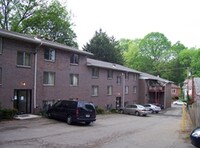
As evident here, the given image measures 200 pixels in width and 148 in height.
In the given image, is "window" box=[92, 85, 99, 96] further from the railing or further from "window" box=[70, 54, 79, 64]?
the railing

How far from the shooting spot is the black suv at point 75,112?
2512 cm

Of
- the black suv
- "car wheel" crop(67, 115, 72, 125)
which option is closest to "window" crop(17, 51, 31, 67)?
the black suv

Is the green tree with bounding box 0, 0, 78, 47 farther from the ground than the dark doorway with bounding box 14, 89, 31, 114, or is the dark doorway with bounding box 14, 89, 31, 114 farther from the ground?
the green tree with bounding box 0, 0, 78, 47

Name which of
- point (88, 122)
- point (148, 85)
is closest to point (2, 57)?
point (88, 122)

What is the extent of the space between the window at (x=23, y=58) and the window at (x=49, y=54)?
2.52 m

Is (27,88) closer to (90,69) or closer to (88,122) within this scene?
(88,122)

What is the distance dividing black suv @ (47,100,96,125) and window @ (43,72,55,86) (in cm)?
532

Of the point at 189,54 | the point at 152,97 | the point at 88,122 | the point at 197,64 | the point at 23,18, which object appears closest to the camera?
the point at 88,122

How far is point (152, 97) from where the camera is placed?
67.4 metres

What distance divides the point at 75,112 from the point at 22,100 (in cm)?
592

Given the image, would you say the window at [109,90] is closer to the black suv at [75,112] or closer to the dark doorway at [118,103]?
the dark doorway at [118,103]

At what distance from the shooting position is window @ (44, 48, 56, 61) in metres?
31.6

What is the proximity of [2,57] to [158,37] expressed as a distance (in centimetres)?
6942

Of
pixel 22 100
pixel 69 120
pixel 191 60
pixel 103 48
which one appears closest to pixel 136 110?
pixel 22 100
